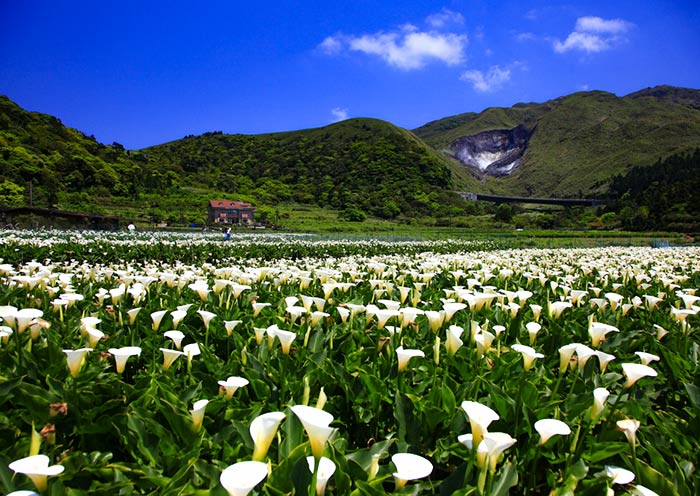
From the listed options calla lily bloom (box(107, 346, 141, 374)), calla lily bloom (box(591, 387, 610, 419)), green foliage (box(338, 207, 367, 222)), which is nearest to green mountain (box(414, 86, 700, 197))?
green foliage (box(338, 207, 367, 222))

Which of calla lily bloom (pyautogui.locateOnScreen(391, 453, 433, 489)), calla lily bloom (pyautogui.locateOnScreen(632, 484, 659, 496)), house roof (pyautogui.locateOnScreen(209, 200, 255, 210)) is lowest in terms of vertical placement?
calla lily bloom (pyautogui.locateOnScreen(632, 484, 659, 496))

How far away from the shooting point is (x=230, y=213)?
77.2 metres

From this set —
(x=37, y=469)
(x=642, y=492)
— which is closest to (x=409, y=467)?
(x=642, y=492)

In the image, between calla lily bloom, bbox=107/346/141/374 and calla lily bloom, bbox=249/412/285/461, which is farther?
calla lily bloom, bbox=107/346/141/374

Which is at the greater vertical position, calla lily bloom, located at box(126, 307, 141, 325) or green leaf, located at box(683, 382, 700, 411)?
calla lily bloom, located at box(126, 307, 141, 325)

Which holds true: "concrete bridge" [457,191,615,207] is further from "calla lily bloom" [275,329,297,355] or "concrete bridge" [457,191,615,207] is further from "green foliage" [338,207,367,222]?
"calla lily bloom" [275,329,297,355]

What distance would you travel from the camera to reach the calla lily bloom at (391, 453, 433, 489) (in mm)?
1197

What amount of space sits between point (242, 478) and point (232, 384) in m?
0.63

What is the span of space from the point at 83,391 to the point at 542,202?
455ft

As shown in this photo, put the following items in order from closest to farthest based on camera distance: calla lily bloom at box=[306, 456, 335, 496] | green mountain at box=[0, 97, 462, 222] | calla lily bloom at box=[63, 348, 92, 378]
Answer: calla lily bloom at box=[306, 456, 335, 496] < calla lily bloom at box=[63, 348, 92, 378] < green mountain at box=[0, 97, 462, 222]

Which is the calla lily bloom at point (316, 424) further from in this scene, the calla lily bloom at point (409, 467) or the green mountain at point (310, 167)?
the green mountain at point (310, 167)

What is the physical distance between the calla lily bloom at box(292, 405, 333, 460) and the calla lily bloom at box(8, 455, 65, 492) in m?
0.66

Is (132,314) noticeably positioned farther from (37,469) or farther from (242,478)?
(242,478)

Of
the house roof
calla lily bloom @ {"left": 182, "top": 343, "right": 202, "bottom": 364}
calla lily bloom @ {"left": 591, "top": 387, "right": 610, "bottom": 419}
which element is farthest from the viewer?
the house roof
